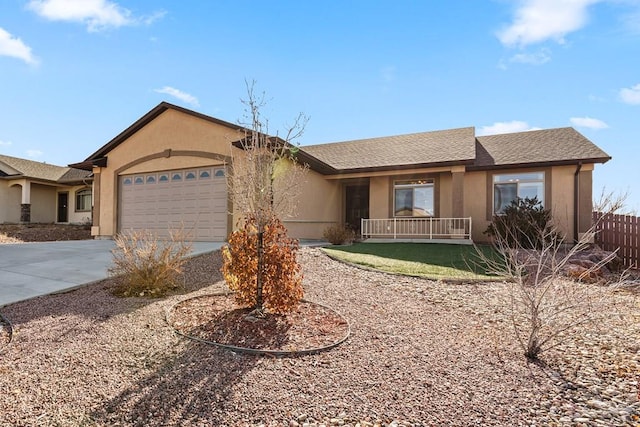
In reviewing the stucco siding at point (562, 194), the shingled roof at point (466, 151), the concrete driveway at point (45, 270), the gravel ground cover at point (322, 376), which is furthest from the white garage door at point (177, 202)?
the stucco siding at point (562, 194)

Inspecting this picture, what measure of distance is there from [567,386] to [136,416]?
3.93 meters

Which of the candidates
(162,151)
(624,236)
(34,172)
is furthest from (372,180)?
(34,172)

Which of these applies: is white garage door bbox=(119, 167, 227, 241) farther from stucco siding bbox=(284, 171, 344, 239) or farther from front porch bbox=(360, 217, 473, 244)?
front porch bbox=(360, 217, 473, 244)

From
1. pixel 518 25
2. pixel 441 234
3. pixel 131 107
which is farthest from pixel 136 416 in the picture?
pixel 131 107

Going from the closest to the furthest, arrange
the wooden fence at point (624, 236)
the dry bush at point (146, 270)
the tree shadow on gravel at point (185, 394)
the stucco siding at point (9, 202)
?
the tree shadow on gravel at point (185, 394) < the dry bush at point (146, 270) < the wooden fence at point (624, 236) < the stucco siding at point (9, 202)

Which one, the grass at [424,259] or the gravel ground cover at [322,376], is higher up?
the grass at [424,259]

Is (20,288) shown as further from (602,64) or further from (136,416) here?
(602,64)

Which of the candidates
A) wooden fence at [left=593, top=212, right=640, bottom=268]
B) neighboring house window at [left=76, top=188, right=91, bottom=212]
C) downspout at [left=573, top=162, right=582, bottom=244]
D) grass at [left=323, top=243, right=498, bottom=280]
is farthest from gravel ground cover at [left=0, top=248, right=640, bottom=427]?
neighboring house window at [left=76, top=188, right=91, bottom=212]

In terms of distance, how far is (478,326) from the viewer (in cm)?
524

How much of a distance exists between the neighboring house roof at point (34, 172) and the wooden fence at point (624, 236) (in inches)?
1022

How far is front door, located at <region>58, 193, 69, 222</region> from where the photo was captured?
24.7 metres

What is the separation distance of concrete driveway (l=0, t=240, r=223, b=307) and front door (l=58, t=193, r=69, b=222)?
1514 centimetres

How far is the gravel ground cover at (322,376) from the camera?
2.98 m

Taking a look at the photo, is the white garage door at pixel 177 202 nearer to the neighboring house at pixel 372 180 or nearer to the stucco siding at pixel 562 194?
the neighboring house at pixel 372 180
